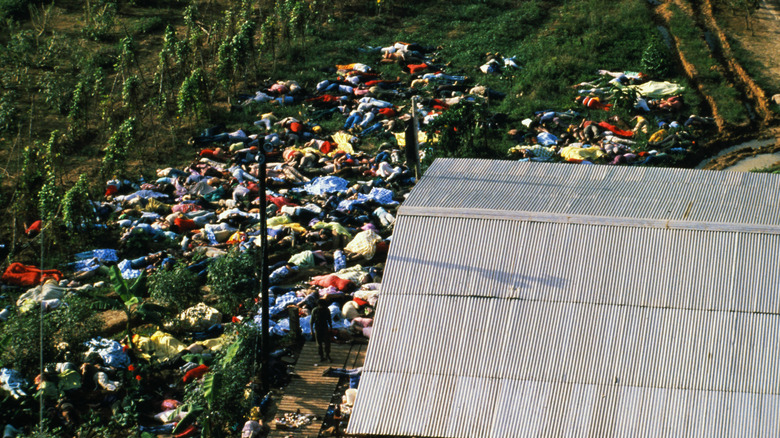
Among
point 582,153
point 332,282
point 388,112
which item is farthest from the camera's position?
point 388,112

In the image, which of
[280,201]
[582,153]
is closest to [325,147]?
[280,201]

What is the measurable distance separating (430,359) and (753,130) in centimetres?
1428

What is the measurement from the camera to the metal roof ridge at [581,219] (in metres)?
11.6

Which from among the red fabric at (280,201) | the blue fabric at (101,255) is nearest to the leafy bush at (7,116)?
the blue fabric at (101,255)

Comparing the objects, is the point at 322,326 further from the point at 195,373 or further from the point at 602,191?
the point at 602,191

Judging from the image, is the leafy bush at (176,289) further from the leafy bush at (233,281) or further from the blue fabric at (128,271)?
the blue fabric at (128,271)

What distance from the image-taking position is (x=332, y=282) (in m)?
15.4

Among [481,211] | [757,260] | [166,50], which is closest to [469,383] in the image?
[481,211]

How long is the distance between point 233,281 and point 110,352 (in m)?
2.36

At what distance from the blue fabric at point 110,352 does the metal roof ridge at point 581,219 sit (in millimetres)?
4963

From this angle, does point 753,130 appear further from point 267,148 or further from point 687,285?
point 267,148

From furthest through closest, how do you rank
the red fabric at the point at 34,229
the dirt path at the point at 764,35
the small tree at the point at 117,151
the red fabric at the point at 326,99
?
the dirt path at the point at 764,35, the red fabric at the point at 326,99, the small tree at the point at 117,151, the red fabric at the point at 34,229

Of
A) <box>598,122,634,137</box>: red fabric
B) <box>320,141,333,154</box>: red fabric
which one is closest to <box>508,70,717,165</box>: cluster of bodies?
<box>598,122,634,137</box>: red fabric

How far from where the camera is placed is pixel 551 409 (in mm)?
10164
